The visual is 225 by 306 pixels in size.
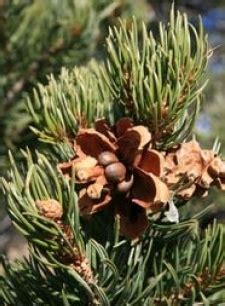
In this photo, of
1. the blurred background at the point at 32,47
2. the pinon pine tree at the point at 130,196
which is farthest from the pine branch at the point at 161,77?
the blurred background at the point at 32,47

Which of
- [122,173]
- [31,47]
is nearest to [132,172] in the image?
[122,173]

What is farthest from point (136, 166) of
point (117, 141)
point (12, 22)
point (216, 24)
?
point (216, 24)

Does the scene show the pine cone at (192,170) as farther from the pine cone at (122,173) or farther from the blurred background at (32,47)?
the blurred background at (32,47)

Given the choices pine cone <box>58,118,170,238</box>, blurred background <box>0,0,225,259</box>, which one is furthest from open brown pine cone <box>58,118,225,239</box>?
blurred background <box>0,0,225,259</box>

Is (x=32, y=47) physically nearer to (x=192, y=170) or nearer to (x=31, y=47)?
(x=31, y=47)

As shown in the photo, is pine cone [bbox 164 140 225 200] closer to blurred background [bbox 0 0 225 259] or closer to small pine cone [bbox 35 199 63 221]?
small pine cone [bbox 35 199 63 221]

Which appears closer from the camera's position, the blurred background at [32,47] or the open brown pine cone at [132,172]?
the open brown pine cone at [132,172]

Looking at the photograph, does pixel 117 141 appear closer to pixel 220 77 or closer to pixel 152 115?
pixel 152 115
